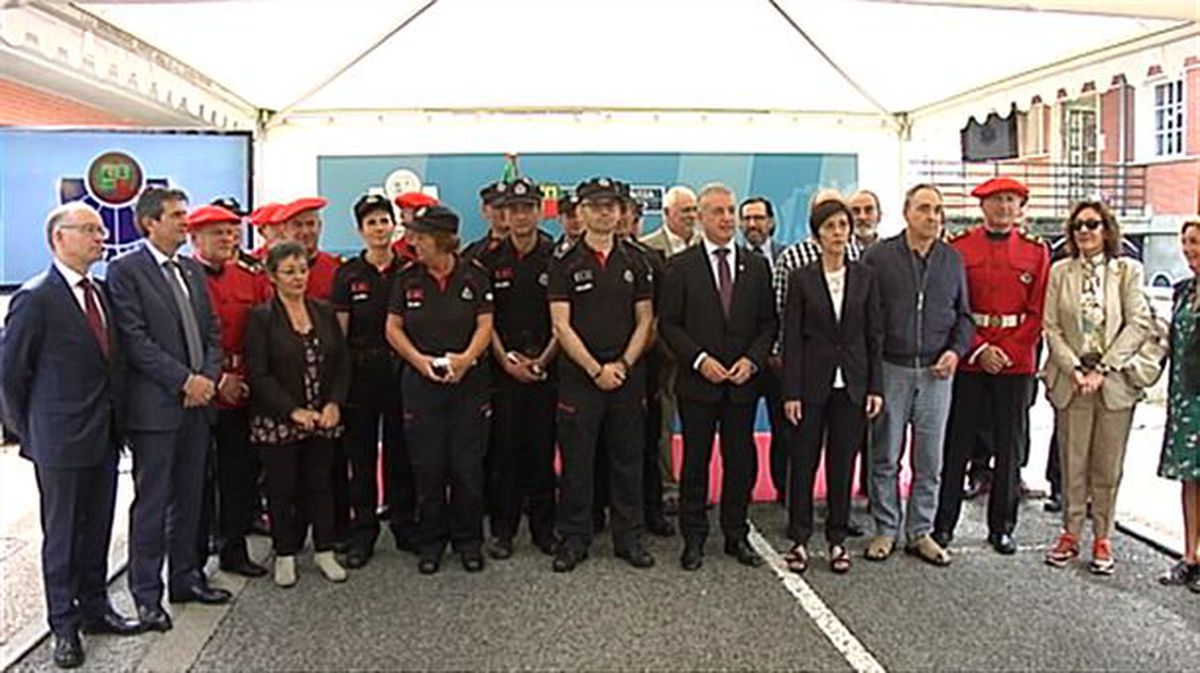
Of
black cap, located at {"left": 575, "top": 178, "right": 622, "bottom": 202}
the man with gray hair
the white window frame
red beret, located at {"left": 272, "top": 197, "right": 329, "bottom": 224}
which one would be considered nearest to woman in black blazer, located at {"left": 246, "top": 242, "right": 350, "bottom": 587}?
red beret, located at {"left": 272, "top": 197, "right": 329, "bottom": 224}

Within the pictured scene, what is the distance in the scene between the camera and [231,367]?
3.83 meters

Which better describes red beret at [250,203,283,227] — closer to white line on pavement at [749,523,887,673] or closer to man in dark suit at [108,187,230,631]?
man in dark suit at [108,187,230,631]

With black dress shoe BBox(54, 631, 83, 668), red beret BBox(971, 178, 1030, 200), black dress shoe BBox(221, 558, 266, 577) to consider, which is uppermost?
red beret BBox(971, 178, 1030, 200)

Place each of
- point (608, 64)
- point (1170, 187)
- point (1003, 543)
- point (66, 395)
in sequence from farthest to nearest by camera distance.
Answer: point (1170, 187) < point (608, 64) < point (1003, 543) < point (66, 395)

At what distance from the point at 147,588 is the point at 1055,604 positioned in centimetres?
318

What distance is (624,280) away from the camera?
3977 millimetres

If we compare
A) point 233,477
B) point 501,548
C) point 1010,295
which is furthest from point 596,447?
point 1010,295

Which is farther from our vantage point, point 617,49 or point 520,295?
point 617,49

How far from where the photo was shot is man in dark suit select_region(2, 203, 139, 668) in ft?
10.1

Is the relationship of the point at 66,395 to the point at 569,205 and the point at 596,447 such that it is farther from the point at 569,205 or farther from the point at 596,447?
the point at 569,205

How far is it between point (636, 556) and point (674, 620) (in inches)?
23.1

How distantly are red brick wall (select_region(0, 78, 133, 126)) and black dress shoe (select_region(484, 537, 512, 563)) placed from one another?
4.21 metres

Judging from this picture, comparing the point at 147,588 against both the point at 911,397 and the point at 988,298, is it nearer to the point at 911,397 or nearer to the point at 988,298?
the point at 911,397

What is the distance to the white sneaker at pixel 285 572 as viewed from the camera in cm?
387
